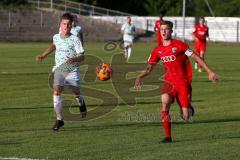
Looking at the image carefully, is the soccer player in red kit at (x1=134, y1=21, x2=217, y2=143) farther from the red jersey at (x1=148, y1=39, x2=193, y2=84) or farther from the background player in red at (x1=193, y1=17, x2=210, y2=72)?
the background player in red at (x1=193, y1=17, x2=210, y2=72)

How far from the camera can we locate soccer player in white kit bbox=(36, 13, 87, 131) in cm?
1345

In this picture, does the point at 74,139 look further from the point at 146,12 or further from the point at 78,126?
the point at 146,12

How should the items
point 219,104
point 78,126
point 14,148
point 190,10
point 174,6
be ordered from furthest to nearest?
1. point 190,10
2. point 174,6
3. point 219,104
4. point 78,126
5. point 14,148

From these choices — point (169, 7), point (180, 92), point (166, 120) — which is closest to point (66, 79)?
point (180, 92)

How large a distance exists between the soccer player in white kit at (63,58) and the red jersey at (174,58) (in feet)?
5.91

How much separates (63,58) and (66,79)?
0.44 metres

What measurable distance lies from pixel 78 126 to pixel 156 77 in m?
11.8

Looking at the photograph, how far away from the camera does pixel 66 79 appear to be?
46.3 feet

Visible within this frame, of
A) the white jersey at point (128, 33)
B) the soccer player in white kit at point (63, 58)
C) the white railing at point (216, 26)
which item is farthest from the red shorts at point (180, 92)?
the white railing at point (216, 26)

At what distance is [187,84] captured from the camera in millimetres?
12305

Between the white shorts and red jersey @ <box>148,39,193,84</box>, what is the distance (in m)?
2.30

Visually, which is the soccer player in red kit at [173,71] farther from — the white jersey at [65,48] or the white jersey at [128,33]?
the white jersey at [128,33]

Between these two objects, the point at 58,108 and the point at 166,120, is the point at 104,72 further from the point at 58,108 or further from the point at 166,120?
the point at 166,120

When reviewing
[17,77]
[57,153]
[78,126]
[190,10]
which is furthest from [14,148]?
[190,10]
